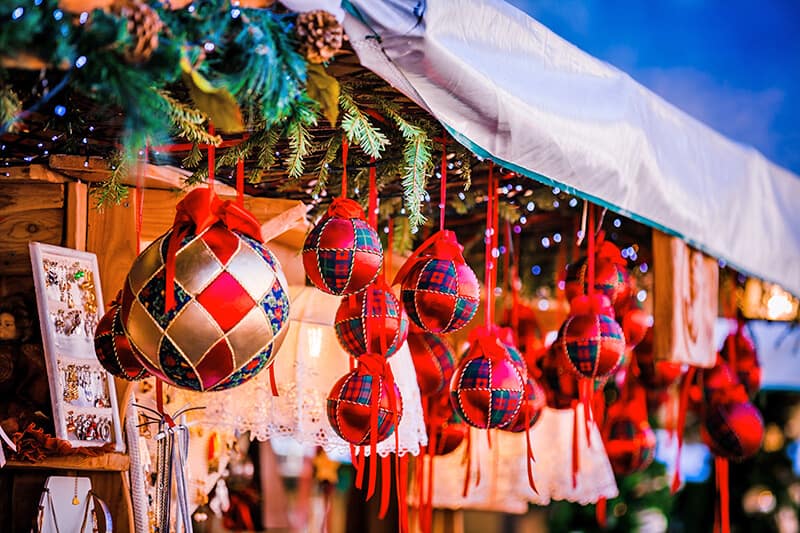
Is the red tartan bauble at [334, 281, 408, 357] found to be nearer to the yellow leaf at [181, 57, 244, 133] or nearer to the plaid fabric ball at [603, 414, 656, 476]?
the yellow leaf at [181, 57, 244, 133]

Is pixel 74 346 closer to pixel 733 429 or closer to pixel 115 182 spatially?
pixel 115 182

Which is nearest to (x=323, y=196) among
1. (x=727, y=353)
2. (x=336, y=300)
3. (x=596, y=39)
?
(x=336, y=300)

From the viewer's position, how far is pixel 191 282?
1.69m

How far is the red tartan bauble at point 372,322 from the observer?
2400 mm

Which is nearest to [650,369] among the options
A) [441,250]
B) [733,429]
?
[733,429]

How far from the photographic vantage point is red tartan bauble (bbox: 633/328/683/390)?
397cm

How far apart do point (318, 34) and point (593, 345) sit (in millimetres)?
1507

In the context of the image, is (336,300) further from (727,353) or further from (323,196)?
(727,353)

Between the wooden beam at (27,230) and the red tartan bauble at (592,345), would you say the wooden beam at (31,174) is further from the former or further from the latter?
the red tartan bauble at (592,345)

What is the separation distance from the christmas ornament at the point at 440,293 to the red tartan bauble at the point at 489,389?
168 mm

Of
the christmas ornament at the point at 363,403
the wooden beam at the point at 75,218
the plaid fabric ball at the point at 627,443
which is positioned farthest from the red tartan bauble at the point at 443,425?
the wooden beam at the point at 75,218

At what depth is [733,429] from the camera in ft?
12.4

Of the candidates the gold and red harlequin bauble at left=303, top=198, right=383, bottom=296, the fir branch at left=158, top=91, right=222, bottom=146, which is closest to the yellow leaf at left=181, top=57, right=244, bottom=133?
the fir branch at left=158, top=91, right=222, bottom=146

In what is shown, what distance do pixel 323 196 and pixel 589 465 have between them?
4.51 ft
